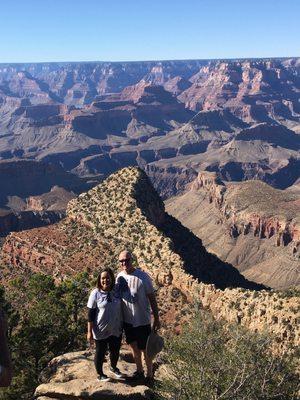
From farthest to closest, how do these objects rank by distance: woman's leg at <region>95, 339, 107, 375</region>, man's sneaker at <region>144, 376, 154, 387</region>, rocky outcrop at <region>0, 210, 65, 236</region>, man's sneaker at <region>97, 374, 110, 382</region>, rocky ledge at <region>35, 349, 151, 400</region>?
rocky outcrop at <region>0, 210, 65, 236</region> < man's sneaker at <region>144, 376, 154, 387</region> < man's sneaker at <region>97, 374, 110, 382</region> < woman's leg at <region>95, 339, 107, 375</region> < rocky ledge at <region>35, 349, 151, 400</region>

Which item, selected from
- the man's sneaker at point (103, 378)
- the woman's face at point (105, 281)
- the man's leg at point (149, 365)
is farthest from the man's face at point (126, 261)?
the man's sneaker at point (103, 378)

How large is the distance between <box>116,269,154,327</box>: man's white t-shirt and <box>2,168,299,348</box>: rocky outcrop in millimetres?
15420

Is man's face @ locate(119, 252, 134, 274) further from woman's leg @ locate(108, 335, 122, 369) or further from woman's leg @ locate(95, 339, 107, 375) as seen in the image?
woman's leg @ locate(95, 339, 107, 375)

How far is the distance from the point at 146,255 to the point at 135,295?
31.8 meters

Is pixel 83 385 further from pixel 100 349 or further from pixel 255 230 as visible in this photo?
pixel 255 230

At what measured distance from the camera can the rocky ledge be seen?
18766mm

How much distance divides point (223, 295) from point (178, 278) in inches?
235

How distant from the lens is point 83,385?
19.4m

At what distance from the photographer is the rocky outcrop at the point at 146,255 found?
122 ft

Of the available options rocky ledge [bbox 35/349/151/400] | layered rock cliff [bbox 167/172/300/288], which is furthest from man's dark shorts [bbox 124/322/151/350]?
layered rock cliff [bbox 167/172/300/288]

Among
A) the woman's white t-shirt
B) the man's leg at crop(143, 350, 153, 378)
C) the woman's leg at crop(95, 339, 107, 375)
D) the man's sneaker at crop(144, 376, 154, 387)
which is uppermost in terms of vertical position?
the woman's white t-shirt

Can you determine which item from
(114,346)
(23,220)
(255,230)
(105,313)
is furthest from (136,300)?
(255,230)

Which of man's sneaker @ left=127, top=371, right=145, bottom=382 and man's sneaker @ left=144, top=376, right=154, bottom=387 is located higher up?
man's sneaker @ left=127, top=371, right=145, bottom=382

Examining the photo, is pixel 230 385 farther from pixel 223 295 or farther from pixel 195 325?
pixel 223 295
